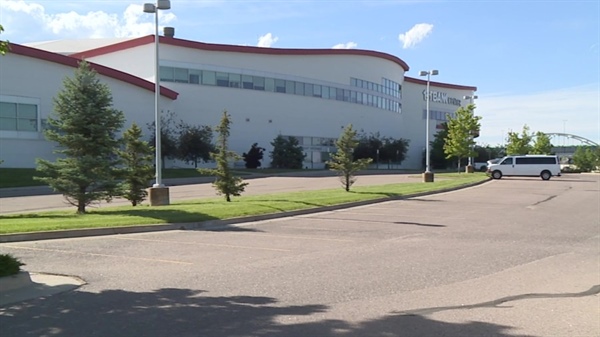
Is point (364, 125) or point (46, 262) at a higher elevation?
point (364, 125)

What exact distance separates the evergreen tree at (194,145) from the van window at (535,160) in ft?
88.0

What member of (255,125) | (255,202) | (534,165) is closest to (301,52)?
(255,125)

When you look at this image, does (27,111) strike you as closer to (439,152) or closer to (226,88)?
(226,88)

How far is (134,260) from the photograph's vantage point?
32.4ft

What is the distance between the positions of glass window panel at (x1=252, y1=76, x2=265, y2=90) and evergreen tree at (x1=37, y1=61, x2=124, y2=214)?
45836 millimetres

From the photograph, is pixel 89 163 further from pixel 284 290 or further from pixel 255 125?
pixel 255 125

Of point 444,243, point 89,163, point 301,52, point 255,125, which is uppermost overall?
point 301,52

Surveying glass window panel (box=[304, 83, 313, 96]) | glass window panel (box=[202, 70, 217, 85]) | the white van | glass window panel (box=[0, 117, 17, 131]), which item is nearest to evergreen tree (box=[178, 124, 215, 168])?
glass window panel (box=[202, 70, 217, 85])

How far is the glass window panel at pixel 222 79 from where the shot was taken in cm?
6061

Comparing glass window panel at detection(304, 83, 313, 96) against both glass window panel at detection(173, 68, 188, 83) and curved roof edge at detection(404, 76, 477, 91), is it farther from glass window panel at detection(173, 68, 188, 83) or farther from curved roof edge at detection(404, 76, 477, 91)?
curved roof edge at detection(404, 76, 477, 91)

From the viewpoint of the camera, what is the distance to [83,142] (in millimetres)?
17641

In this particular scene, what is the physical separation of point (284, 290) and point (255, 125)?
Answer: 185ft

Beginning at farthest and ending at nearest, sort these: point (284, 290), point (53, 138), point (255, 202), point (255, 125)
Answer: point (255, 125) < point (255, 202) < point (53, 138) < point (284, 290)

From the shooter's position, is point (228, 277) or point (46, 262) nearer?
point (228, 277)
